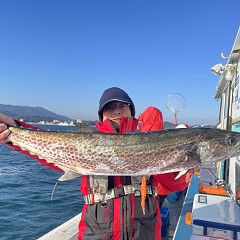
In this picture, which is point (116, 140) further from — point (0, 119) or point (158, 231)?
point (0, 119)

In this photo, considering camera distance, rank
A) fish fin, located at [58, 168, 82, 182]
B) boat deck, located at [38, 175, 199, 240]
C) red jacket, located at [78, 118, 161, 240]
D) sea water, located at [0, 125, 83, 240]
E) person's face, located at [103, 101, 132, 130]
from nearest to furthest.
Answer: red jacket, located at [78, 118, 161, 240] < fish fin, located at [58, 168, 82, 182] < person's face, located at [103, 101, 132, 130] < boat deck, located at [38, 175, 199, 240] < sea water, located at [0, 125, 83, 240]

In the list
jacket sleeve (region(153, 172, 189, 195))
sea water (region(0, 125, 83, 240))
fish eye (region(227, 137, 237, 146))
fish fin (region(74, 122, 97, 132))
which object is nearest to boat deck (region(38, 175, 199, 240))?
jacket sleeve (region(153, 172, 189, 195))

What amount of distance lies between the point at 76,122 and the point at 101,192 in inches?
36.3

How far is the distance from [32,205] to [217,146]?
12105mm

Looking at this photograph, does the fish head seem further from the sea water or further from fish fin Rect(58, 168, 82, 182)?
the sea water

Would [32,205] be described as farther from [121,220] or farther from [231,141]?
[231,141]

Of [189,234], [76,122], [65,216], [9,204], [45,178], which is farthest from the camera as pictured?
[45,178]

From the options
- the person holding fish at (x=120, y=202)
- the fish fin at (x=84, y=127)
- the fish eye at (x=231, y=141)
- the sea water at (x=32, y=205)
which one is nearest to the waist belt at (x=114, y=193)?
the person holding fish at (x=120, y=202)

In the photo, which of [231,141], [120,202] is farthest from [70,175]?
[231,141]

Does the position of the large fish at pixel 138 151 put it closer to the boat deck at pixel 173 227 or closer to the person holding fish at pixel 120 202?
the person holding fish at pixel 120 202

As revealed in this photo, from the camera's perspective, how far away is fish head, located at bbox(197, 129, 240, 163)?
3217 millimetres

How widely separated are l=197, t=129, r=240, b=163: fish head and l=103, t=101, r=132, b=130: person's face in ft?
3.36

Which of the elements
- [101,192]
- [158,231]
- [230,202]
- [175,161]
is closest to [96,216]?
[101,192]

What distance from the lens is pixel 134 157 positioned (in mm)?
3180
